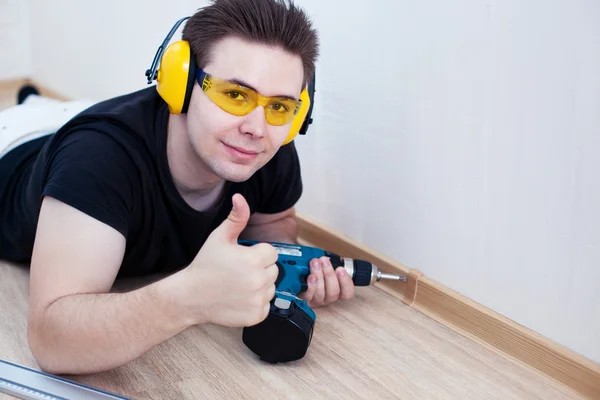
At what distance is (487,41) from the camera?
5.55 ft

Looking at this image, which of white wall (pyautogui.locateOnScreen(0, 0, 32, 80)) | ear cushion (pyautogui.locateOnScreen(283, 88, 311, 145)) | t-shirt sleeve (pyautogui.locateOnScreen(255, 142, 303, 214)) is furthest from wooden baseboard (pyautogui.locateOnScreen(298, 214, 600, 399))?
white wall (pyautogui.locateOnScreen(0, 0, 32, 80))

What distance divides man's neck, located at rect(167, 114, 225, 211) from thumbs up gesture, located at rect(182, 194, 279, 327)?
1.59 ft

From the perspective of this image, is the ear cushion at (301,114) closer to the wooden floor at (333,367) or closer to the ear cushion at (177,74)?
the ear cushion at (177,74)

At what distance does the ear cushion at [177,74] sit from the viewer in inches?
62.2

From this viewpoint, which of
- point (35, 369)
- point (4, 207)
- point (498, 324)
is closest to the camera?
point (35, 369)

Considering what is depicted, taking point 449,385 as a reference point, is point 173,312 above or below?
above

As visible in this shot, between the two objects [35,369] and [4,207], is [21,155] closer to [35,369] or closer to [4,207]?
[4,207]

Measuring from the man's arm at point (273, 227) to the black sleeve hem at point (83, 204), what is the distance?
0.69 meters

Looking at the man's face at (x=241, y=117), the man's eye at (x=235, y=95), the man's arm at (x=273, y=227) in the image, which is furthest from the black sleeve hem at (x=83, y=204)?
the man's arm at (x=273, y=227)

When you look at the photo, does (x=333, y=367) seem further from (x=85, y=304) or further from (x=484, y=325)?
(x=85, y=304)

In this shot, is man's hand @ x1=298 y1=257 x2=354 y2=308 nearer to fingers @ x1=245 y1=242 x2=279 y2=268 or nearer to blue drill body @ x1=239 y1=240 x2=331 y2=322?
blue drill body @ x1=239 y1=240 x2=331 y2=322

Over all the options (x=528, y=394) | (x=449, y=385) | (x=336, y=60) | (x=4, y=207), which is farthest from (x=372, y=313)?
(x=4, y=207)

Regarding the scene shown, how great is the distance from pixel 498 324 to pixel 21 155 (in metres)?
1.44

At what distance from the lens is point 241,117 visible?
1594 mm
